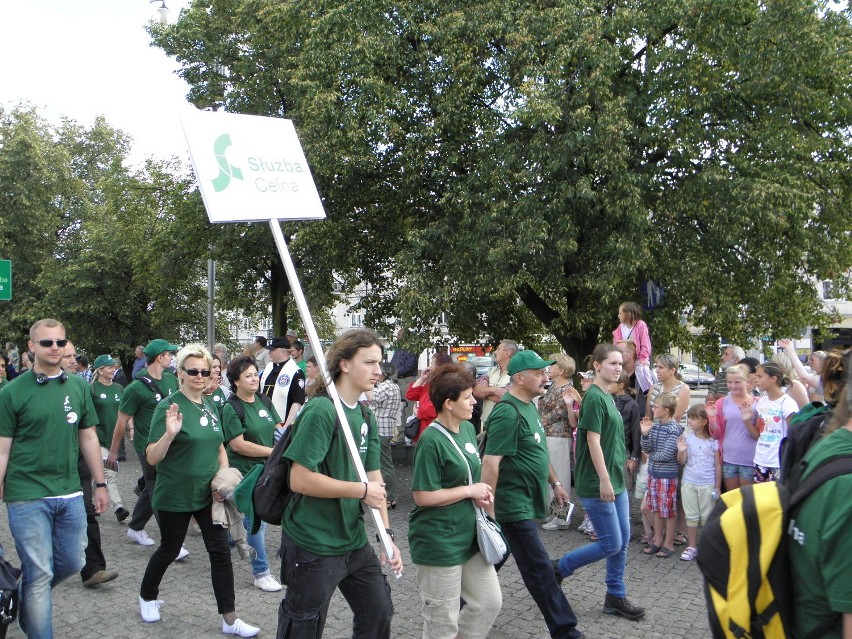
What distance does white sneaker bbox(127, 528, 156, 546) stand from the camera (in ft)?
25.3

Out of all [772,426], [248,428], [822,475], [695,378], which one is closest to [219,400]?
[248,428]

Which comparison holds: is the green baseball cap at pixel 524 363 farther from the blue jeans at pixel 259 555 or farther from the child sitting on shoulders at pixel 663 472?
the child sitting on shoulders at pixel 663 472

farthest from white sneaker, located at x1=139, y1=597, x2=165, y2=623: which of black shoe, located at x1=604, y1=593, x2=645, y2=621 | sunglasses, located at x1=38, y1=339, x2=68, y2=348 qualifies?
black shoe, located at x1=604, y1=593, x2=645, y2=621

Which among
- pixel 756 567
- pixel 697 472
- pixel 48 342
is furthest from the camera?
pixel 697 472

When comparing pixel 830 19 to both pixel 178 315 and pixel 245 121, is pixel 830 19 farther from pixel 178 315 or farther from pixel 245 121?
pixel 178 315

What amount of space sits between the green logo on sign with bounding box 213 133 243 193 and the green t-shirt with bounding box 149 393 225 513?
164 centimetres

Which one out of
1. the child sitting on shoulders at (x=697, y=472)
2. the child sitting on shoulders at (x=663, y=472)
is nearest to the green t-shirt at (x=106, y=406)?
the child sitting on shoulders at (x=663, y=472)

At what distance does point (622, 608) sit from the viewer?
18.4 feet

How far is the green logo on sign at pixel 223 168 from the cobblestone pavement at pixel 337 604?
2949 mm

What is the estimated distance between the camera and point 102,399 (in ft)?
27.4

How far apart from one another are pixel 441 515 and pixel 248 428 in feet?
8.04

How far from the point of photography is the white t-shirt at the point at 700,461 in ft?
24.5

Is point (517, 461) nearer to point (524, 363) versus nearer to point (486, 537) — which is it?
point (524, 363)

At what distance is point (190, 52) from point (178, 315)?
9.23 meters
